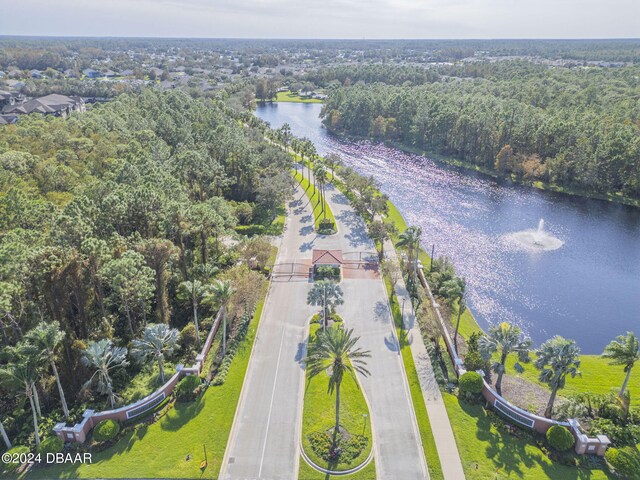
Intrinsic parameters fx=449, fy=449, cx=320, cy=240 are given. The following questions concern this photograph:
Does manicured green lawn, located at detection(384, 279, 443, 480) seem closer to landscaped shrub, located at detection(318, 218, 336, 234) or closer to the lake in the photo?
the lake

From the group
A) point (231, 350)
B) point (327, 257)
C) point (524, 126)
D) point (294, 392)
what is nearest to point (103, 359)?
point (231, 350)

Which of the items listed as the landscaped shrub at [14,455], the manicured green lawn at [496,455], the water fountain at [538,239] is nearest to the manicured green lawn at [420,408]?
the manicured green lawn at [496,455]

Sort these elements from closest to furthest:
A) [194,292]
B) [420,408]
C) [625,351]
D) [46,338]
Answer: [46,338] < [625,351] < [420,408] < [194,292]

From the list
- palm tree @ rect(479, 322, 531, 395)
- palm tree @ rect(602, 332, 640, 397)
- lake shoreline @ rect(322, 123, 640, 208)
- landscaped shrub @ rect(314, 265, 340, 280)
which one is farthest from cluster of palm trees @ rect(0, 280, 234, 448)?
lake shoreline @ rect(322, 123, 640, 208)

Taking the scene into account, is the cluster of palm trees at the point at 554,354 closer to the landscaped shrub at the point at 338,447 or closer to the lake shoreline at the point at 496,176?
the landscaped shrub at the point at 338,447

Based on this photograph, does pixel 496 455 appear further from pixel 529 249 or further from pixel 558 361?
pixel 529 249

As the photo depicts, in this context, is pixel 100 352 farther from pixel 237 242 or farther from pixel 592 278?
pixel 592 278
